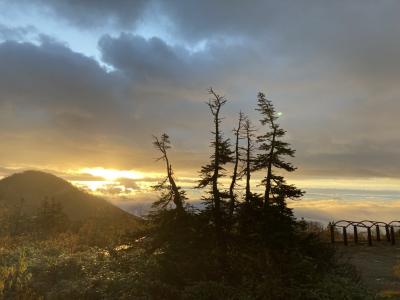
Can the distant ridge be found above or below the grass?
above

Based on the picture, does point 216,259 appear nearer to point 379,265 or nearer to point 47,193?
point 379,265

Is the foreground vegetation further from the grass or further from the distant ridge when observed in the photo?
the distant ridge

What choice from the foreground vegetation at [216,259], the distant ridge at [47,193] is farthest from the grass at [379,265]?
the distant ridge at [47,193]

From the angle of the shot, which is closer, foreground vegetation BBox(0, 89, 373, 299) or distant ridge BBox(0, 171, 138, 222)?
A: foreground vegetation BBox(0, 89, 373, 299)

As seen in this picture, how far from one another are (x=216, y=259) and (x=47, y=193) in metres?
91.7

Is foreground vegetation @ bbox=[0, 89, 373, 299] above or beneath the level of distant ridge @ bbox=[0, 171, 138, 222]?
beneath

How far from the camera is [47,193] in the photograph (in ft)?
339

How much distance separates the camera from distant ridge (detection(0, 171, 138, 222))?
3789 inches

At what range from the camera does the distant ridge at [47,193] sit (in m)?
96.2

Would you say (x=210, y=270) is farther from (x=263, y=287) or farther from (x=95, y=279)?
(x=95, y=279)

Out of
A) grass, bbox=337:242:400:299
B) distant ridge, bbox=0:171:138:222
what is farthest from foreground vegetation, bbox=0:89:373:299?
distant ridge, bbox=0:171:138:222

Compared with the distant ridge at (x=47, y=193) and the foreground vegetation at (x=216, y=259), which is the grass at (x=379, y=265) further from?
the distant ridge at (x=47, y=193)

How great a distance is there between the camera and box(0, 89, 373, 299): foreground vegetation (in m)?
18.4

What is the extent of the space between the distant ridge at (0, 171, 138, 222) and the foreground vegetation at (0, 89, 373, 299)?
241 ft
